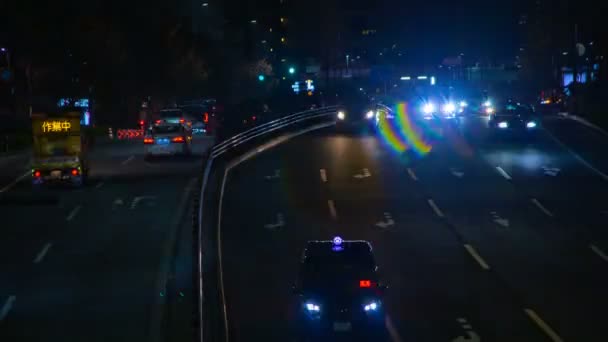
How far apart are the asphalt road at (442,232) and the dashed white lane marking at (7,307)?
4.33m

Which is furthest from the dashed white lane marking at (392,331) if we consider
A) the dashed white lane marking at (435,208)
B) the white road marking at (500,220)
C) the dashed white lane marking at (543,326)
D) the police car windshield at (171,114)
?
the police car windshield at (171,114)

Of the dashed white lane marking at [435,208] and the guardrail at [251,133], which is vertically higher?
the guardrail at [251,133]

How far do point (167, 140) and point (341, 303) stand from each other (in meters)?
33.5

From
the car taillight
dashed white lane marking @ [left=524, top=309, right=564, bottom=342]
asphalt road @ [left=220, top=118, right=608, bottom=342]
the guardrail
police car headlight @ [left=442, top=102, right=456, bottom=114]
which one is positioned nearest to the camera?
the car taillight

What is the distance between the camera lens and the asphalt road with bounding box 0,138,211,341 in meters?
18.6

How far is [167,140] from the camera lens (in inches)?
1885

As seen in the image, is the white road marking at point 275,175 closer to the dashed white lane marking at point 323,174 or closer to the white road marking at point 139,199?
the dashed white lane marking at point 323,174

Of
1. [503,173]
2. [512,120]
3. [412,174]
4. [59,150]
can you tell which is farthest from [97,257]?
[512,120]

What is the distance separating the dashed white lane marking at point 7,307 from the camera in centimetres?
1939

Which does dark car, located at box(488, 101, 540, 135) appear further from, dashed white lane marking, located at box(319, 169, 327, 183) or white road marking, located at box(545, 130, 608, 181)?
dashed white lane marking, located at box(319, 169, 327, 183)

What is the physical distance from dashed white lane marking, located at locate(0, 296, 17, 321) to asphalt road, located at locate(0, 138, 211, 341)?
0.13 feet

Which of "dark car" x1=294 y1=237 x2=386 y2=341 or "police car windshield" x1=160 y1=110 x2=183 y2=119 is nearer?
"dark car" x1=294 y1=237 x2=386 y2=341

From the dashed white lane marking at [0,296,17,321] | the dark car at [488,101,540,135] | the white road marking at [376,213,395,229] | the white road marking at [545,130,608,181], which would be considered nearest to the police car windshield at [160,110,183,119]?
the dark car at [488,101,540,135]

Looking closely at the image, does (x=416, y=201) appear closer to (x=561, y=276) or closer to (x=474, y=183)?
(x=474, y=183)
